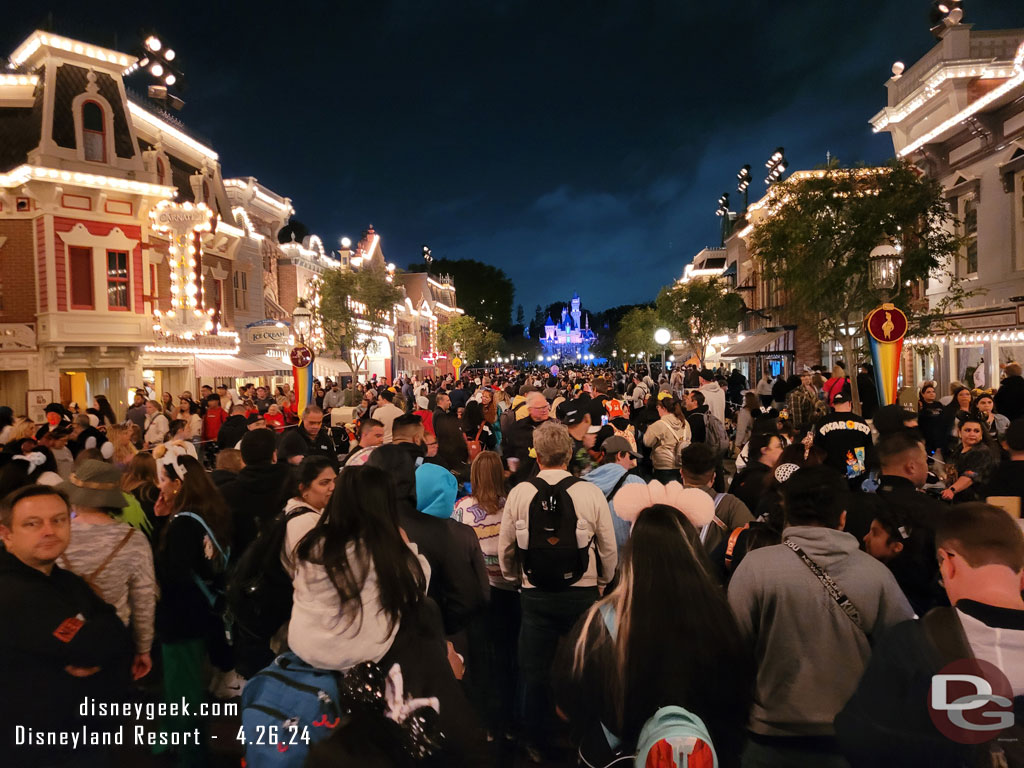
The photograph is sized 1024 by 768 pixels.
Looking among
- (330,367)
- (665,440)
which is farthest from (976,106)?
(330,367)

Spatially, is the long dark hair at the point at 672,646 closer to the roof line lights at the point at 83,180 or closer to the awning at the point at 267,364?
the roof line lights at the point at 83,180

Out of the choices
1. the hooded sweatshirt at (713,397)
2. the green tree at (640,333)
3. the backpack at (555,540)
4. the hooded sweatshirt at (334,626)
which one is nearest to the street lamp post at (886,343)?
the hooded sweatshirt at (713,397)

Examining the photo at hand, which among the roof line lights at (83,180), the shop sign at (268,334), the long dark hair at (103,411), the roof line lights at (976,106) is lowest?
the long dark hair at (103,411)

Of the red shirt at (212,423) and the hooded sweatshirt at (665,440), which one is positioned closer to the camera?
the hooded sweatshirt at (665,440)

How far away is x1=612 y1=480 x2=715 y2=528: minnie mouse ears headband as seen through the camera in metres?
3.00

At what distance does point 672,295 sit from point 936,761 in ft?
159

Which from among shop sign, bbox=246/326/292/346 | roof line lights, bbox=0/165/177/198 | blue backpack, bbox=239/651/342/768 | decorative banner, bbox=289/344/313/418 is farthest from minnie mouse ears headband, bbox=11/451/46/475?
roof line lights, bbox=0/165/177/198

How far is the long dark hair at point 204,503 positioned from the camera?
4711mm

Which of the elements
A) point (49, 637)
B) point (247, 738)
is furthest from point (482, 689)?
point (49, 637)

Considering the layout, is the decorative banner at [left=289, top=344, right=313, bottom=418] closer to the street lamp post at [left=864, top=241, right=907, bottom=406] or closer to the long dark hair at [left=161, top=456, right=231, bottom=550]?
the long dark hair at [left=161, top=456, right=231, bottom=550]

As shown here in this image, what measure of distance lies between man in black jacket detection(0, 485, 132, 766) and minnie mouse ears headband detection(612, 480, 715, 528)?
260cm

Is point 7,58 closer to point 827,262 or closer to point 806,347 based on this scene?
point 827,262

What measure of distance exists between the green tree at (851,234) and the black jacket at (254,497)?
16.6m

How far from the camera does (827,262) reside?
63.8 feet
